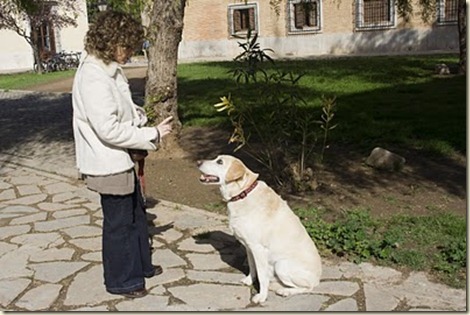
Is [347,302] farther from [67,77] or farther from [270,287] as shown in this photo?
[67,77]

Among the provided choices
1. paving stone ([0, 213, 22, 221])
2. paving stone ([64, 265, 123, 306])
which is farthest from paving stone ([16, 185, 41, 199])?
paving stone ([64, 265, 123, 306])

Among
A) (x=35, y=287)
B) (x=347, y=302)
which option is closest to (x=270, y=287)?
(x=347, y=302)

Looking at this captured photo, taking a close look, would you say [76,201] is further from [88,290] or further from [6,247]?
[88,290]

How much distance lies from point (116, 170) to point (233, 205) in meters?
0.85

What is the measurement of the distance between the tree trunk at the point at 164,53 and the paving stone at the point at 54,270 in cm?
376

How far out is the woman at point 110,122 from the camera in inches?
164

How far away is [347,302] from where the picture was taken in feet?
14.7

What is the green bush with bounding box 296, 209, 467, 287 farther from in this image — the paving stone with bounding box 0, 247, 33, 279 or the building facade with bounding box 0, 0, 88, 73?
the building facade with bounding box 0, 0, 88, 73

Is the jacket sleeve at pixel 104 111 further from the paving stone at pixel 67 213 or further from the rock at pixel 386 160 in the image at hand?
the rock at pixel 386 160

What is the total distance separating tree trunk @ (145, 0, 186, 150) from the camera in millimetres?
8969

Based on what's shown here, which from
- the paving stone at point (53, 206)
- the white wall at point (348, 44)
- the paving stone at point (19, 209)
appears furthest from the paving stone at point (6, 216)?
the white wall at point (348, 44)

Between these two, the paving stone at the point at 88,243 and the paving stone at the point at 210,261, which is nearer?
the paving stone at the point at 210,261

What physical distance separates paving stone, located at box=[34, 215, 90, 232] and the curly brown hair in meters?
2.58

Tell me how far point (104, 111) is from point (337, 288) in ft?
6.88
